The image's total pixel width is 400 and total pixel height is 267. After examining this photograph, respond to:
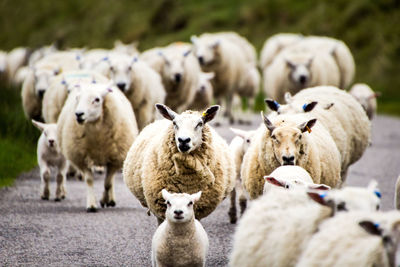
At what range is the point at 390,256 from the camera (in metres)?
4.76

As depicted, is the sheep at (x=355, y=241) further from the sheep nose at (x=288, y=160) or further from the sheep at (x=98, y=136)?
the sheep at (x=98, y=136)

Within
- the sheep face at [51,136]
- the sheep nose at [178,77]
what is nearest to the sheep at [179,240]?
the sheep face at [51,136]

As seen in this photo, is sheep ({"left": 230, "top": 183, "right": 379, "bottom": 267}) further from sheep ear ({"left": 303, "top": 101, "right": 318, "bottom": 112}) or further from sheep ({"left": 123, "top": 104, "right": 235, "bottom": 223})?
sheep ear ({"left": 303, "top": 101, "right": 318, "bottom": 112})

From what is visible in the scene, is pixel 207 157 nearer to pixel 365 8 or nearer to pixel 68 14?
pixel 365 8

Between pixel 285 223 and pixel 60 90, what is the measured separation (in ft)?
27.7

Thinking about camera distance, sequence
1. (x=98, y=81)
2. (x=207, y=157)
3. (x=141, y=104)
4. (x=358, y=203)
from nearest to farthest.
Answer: (x=358, y=203) < (x=207, y=157) < (x=98, y=81) < (x=141, y=104)

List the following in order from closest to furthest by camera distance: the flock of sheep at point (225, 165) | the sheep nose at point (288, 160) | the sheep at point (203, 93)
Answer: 1. the flock of sheep at point (225, 165)
2. the sheep nose at point (288, 160)
3. the sheep at point (203, 93)

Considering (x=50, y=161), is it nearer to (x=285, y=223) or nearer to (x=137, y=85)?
(x=137, y=85)

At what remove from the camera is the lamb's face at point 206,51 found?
1998 centimetres

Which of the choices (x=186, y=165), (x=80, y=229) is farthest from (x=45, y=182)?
(x=186, y=165)

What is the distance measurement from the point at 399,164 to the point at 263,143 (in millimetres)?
6887

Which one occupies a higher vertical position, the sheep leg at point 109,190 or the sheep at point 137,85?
the sheep at point 137,85

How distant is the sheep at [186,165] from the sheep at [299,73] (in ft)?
27.9

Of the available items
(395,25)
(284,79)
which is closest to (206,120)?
(284,79)
